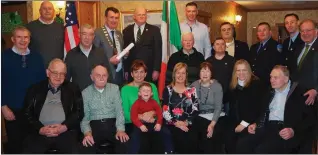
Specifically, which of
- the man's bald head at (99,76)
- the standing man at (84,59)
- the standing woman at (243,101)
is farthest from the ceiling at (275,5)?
the man's bald head at (99,76)

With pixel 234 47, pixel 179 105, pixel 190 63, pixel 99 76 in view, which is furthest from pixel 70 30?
pixel 234 47

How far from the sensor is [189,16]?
4.48 metres

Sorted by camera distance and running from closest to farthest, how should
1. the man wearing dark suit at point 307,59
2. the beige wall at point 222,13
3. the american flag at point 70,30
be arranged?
the man wearing dark suit at point 307,59 < the american flag at point 70,30 < the beige wall at point 222,13

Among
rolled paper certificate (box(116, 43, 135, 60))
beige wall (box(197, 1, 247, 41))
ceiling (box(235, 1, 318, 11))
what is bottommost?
rolled paper certificate (box(116, 43, 135, 60))

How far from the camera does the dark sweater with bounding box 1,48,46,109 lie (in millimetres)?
3465

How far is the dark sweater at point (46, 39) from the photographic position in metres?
3.93

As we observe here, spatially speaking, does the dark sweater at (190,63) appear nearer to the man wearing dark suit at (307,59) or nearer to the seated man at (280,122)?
the seated man at (280,122)

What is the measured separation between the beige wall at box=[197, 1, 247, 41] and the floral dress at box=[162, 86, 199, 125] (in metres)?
4.11

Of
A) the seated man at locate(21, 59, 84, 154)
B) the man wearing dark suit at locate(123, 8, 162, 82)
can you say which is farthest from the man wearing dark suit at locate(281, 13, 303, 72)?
the seated man at locate(21, 59, 84, 154)

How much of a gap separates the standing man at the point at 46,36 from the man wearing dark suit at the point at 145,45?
0.78 m

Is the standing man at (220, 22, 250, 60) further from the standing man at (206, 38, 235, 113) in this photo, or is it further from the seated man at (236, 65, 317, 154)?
the seated man at (236, 65, 317, 154)

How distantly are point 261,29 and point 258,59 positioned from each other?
0.36 metres

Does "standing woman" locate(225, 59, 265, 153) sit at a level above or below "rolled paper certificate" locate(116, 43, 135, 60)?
below

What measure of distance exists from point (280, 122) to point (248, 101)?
37 centimetres
